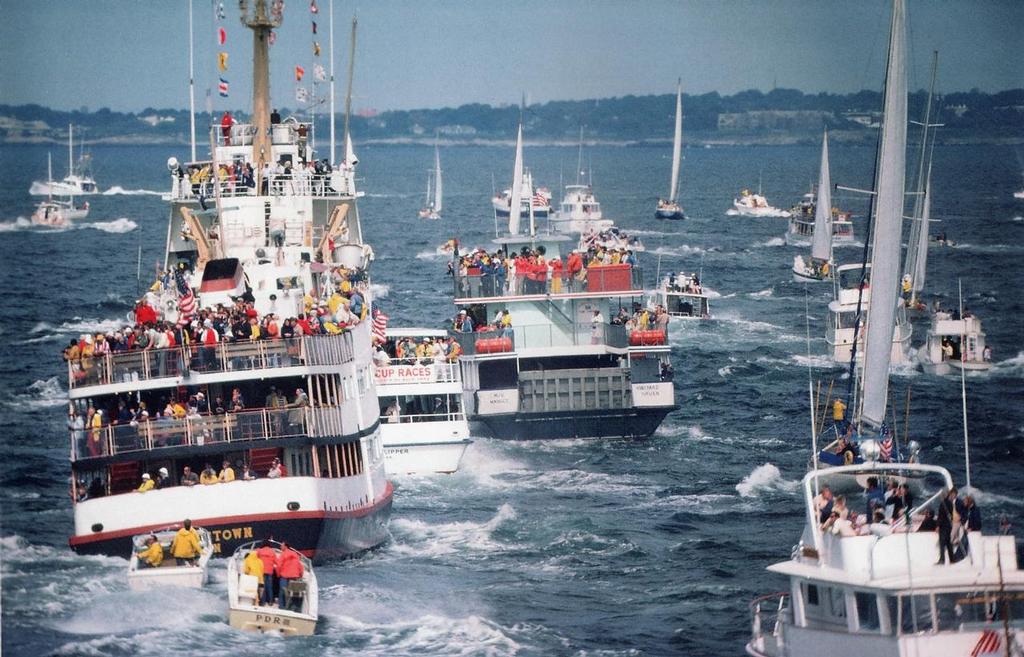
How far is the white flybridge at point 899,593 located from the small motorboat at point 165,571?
14.0 metres

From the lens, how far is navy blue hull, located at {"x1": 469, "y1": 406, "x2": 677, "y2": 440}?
5891cm

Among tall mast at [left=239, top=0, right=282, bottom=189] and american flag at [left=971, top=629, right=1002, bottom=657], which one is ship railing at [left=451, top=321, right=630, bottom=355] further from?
american flag at [left=971, top=629, right=1002, bottom=657]

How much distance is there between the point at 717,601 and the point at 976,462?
17879mm

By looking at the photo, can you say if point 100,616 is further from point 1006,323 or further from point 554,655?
point 1006,323

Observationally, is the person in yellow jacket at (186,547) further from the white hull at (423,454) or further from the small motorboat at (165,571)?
the white hull at (423,454)

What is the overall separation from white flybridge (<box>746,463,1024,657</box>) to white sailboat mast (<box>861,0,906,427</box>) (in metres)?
18.9

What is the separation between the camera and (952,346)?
238ft

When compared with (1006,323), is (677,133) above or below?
above

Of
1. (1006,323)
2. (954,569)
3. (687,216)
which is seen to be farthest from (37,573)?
(687,216)

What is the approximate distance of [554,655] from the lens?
36656 mm

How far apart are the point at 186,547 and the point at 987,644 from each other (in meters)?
18.2

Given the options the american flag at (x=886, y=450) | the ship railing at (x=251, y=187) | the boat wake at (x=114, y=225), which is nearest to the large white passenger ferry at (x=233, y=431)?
the ship railing at (x=251, y=187)

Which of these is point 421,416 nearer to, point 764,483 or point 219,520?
point 764,483

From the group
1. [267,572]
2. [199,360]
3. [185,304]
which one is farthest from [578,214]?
[267,572]
